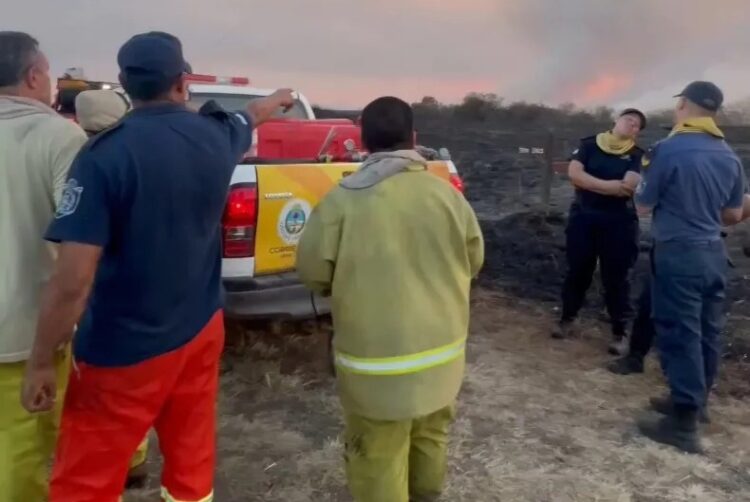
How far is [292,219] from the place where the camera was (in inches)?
173

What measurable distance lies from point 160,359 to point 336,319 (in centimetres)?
69

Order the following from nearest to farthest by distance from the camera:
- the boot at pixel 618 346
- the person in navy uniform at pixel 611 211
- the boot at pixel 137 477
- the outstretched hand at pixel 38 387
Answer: the outstretched hand at pixel 38 387, the boot at pixel 137 477, the person in navy uniform at pixel 611 211, the boot at pixel 618 346

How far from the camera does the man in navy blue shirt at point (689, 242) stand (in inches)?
171

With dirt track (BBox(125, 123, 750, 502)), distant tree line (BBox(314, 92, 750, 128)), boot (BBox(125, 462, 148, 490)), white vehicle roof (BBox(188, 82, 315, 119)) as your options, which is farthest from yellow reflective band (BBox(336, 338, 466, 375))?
distant tree line (BBox(314, 92, 750, 128))

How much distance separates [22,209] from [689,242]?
10.9 ft

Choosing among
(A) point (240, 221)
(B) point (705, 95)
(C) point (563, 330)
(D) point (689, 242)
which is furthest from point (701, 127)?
(A) point (240, 221)

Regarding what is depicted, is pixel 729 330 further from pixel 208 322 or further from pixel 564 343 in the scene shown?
pixel 208 322

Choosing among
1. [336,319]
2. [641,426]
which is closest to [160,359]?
[336,319]

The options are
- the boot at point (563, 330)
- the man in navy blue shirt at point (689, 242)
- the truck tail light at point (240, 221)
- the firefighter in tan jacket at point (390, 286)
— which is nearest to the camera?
the firefighter in tan jacket at point (390, 286)

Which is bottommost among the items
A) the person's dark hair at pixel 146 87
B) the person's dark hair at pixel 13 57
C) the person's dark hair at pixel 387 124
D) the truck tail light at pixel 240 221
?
the truck tail light at pixel 240 221

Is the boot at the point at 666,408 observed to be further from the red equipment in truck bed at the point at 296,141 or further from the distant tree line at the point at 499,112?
the distant tree line at the point at 499,112

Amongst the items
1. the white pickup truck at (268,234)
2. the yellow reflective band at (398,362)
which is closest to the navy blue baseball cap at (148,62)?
the yellow reflective band at (398,362)

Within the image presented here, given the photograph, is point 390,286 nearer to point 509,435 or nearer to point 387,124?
point 387,124

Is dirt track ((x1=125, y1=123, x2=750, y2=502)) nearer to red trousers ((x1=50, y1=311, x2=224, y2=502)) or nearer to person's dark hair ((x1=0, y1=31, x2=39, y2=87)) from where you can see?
red trousers ((x1=50, y1=311, x2=224, y2=502))
